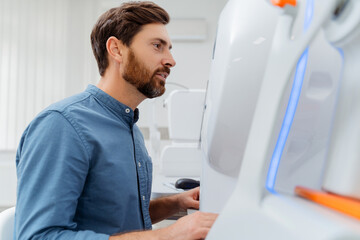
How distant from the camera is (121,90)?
119 centimetres

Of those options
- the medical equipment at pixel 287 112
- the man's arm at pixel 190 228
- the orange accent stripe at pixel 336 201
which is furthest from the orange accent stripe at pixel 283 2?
the man's arm at pixel 190 228

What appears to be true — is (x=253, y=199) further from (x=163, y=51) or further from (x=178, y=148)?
(x=178, y=148)

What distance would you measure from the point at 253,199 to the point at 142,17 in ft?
3.10

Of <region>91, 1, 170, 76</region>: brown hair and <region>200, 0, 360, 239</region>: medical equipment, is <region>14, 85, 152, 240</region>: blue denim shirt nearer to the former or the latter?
<region>91, 1, 170, 76</region>: brown hair

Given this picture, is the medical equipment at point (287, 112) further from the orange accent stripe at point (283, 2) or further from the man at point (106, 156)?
the man at point (106, 156)

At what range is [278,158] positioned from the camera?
42 cm

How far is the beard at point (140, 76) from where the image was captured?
3.88 feet

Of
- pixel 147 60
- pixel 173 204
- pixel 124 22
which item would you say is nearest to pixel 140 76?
pixel 147 60

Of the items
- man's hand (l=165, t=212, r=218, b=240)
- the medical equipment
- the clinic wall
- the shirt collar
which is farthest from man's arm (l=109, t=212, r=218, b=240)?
the clinic wall

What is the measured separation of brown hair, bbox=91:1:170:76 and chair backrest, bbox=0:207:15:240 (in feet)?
1.81

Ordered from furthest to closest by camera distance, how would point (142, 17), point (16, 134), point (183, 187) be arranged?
point (16, 134) → point (183, 187) → point (142, 17)

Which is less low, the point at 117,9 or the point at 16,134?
the point at 117,9

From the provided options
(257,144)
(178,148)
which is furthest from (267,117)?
(178,148)

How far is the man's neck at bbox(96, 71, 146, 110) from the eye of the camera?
3.90ft
